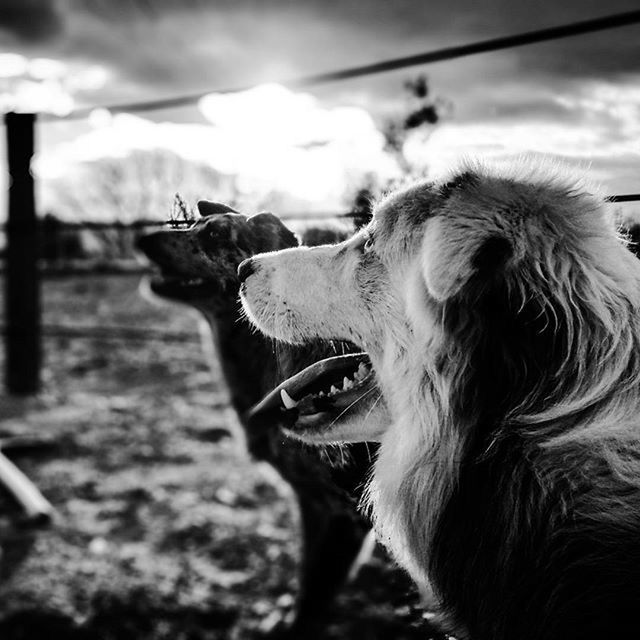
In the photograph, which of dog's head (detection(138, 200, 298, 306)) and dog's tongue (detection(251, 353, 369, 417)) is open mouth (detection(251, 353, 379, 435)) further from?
dog's head (detection(138, 200, 298, 306))

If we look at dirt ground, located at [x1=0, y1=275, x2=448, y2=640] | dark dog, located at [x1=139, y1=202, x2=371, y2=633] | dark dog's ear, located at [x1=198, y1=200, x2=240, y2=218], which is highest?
dark dog's ear, located at [x1=198, y1=200, x2=240, y2=218]

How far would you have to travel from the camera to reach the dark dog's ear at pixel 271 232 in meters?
1.58

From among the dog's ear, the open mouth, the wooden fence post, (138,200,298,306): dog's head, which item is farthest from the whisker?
the wooden fence post

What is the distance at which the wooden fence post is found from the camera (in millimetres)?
5332

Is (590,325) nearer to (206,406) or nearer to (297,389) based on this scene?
(297,389)

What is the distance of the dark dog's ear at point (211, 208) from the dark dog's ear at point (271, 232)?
61mm

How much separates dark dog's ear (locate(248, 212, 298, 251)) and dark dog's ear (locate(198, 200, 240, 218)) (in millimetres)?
61

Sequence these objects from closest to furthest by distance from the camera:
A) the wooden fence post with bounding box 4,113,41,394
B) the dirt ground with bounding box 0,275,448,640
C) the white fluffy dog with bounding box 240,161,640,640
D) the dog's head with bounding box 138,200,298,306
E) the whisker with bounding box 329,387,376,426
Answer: the white fluffy dog with bounding box 240,161,640,640 → the whisker with bounding box 329,387,376,426 → the dog's head with bounding box 138,200,298,306 → the dirt ground with bounding box 0,275,448,640 → the wooden fence post with bounding box 4,113,41,394

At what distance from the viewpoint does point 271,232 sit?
1.62 metres

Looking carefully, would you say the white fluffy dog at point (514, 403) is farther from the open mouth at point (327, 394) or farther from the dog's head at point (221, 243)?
the dog's head at point (221, 243)

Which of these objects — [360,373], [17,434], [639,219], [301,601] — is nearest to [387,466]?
[360,373]

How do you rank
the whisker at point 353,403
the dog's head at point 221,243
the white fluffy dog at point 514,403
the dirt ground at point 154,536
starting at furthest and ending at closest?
the dirt ground at point 154,536 → the dog's head at point 221,243 → the whisker at point 353,403 → the white fluffy dog at point 514,403

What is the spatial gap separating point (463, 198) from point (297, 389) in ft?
1.52

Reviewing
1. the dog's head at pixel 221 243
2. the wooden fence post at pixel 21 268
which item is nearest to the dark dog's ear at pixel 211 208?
the dog's head at pixel 221 243
